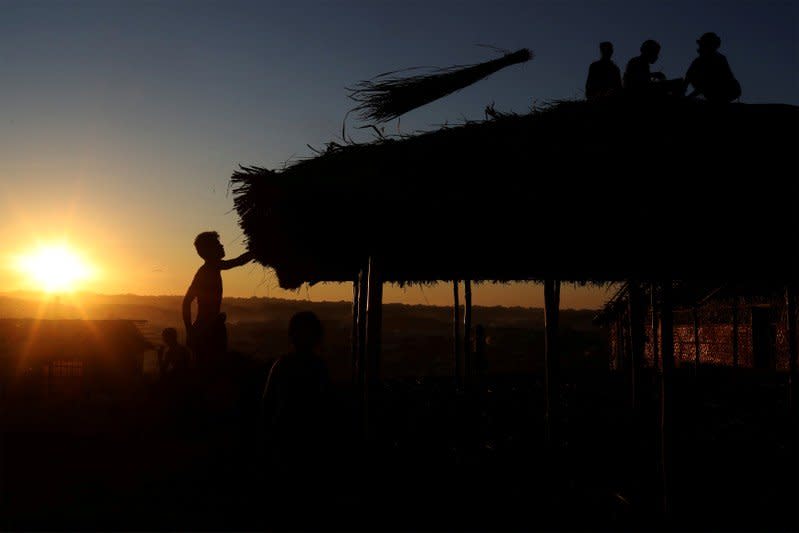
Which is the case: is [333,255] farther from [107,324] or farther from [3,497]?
[107,324]

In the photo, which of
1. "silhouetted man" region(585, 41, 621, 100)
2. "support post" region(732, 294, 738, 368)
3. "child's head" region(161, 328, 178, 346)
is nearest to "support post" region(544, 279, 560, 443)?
"silhouetted man" region(585, 41, 621, 100)

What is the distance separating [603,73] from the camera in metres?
7.39

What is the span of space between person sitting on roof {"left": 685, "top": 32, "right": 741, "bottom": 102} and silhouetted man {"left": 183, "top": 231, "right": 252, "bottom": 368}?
476 cm

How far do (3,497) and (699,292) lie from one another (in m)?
19.9

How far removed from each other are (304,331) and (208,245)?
315cm

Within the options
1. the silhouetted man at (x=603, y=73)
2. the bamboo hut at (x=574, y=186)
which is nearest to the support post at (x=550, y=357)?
the bamboo hut at (x=574, y=186)

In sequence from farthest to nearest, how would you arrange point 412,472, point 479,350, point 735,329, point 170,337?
point 735,329, point 479,350, point 170,337, point 412,472

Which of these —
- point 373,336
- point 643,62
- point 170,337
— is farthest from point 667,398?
point 170,337

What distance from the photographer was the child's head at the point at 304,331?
3625mm

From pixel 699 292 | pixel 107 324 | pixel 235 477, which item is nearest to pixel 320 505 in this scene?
pixel 235 477

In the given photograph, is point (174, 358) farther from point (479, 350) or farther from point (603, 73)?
point (479, 350)

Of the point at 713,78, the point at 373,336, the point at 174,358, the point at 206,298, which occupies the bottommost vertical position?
the point at 174,358

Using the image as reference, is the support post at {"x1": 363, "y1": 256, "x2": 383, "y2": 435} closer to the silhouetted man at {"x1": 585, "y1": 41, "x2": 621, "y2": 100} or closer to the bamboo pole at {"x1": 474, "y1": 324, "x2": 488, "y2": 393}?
the silhouetted man at {"x1": 585, "y1": 41, "x2": 621, "y2": 100}

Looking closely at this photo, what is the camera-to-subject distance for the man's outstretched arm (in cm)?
692
